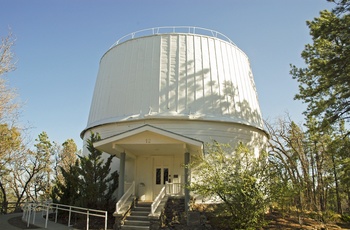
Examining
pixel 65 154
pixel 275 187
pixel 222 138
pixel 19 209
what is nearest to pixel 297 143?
pixel 222 138

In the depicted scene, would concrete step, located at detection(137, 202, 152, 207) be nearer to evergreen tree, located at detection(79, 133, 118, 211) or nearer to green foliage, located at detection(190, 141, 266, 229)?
evergreen tree, located at detection(79, 133, 118, 211)

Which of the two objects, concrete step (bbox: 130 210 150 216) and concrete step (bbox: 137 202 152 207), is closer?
concrete step (bbox: 130 210 150 216)

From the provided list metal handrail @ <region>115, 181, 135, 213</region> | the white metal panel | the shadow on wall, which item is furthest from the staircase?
the shadow on wall

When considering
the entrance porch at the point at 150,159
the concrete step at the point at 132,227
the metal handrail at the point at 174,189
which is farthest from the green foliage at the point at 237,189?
the metal handrail at the point at 174,189

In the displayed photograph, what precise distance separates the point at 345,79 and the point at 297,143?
1100cm

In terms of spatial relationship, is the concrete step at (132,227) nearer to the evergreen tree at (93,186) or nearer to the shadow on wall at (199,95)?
the evergreen tree at (93,186)

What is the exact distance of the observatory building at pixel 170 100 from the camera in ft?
48.7

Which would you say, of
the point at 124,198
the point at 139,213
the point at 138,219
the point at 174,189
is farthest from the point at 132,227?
the point at 174,189

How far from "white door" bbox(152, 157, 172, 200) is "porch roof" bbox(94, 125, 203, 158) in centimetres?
193

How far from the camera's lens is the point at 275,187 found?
10.3 m

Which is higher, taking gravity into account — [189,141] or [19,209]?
[189,141]

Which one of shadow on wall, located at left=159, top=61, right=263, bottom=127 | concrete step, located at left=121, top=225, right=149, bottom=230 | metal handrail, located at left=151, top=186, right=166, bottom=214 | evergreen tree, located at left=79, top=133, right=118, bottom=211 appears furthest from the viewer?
shadow on wall, located at left=159, top=61, right=263, bottom=127

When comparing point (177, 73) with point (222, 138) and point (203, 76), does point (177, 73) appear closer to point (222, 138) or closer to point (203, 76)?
point (203, 76)

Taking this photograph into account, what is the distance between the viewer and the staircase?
11.0 metres
